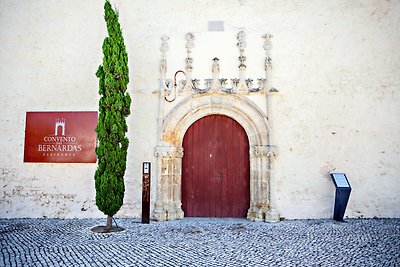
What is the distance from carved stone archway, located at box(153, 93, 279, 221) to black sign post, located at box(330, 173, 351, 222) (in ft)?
3.48

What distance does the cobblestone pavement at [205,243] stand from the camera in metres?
3.28

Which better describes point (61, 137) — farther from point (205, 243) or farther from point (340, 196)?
point (340, 196)

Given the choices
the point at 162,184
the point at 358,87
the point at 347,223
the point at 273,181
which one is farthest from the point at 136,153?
the point at 358,87

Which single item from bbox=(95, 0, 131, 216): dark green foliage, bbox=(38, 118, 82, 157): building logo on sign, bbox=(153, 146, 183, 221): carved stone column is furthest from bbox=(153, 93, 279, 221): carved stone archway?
bbox=(38, 118, 82, 157): building logo on sign

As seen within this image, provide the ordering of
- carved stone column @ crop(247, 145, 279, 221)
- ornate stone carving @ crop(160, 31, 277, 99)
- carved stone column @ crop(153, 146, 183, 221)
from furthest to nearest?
ornate stone carving @ crop(160, 31, 277, 99) → carved stone column @ crop(153, 146, 183, 221) → carved stone column @ crop(247, 145, 279, 221)

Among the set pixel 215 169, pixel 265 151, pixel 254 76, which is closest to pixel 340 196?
pixel 265 151

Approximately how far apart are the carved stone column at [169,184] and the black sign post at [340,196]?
284 centimetres

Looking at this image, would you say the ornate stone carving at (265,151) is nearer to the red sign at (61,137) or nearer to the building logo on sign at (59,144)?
the red sign at (61,137)

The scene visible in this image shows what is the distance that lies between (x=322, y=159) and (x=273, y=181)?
1.03 metres

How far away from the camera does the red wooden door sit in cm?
596

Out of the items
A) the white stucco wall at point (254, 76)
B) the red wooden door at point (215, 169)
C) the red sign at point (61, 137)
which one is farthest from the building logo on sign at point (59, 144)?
the red wooden door at point (215, 169)

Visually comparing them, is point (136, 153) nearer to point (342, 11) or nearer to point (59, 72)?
point (59, 72)

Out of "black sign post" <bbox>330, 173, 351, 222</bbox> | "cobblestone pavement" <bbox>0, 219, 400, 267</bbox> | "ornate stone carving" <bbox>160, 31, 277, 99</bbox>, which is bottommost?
"cobblestone pavement" <bbox>0, 219, 400, 267</bbox>

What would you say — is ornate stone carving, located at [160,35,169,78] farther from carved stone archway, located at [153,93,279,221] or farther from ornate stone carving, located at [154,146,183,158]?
ornate stone carving, located at [154,146,183,158]
